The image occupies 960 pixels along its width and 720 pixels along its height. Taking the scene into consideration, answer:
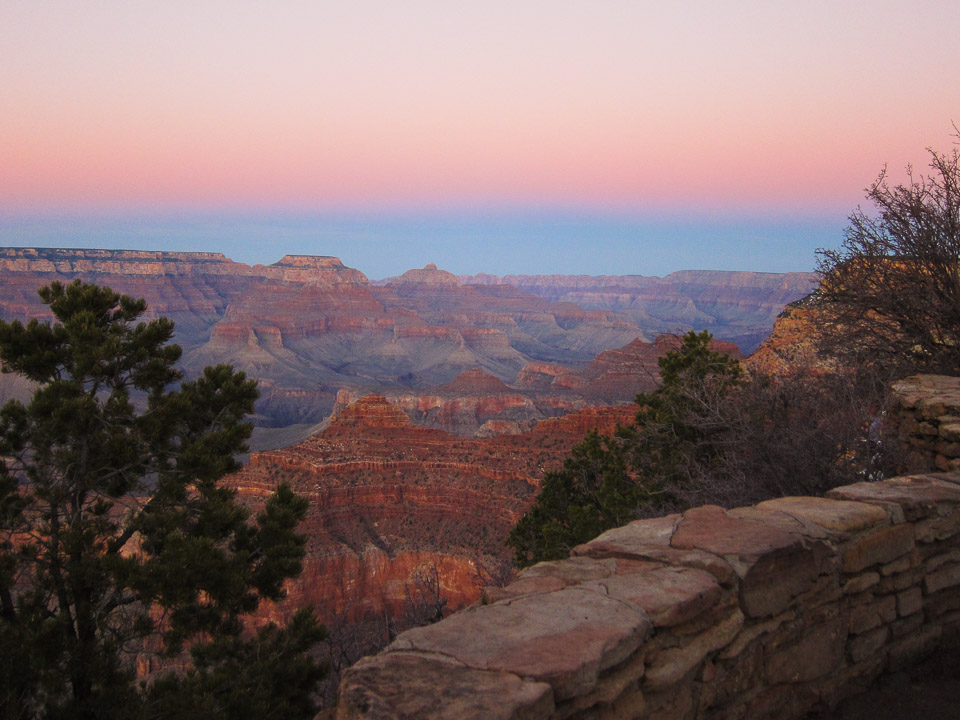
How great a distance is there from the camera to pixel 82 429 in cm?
858

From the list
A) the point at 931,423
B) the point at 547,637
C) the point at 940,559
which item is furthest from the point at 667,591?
the point at 931,423

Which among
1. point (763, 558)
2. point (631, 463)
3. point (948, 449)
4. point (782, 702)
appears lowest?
point (631, 463)

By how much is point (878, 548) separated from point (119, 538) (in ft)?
28.3

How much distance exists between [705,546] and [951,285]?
7.41 metres

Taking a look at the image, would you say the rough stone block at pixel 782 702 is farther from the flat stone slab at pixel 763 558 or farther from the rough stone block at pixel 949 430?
the rough stone block at pixel 949 430

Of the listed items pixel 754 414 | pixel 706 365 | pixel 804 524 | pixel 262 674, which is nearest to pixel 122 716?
pixel 262 674

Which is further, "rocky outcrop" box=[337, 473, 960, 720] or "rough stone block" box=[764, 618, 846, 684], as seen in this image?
"rough stone block" box=[764, 618, 846, 684]

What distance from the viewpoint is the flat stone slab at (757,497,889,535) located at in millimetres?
4355

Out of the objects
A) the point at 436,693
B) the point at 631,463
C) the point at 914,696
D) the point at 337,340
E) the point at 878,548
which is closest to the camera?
the point at 436,693

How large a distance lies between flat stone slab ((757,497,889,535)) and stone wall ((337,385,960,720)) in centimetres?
1

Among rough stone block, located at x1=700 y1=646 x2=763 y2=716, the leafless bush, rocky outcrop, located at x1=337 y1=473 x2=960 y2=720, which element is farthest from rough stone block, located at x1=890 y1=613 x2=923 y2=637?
the leafless bush

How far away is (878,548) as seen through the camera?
173 inches

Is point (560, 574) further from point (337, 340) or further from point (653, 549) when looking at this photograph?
point (337, 340)

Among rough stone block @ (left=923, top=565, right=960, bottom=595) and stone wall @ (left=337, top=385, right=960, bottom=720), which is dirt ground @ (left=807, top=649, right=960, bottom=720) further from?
rough stone block @ (left=923, top=565, right=960, bottom=595)
